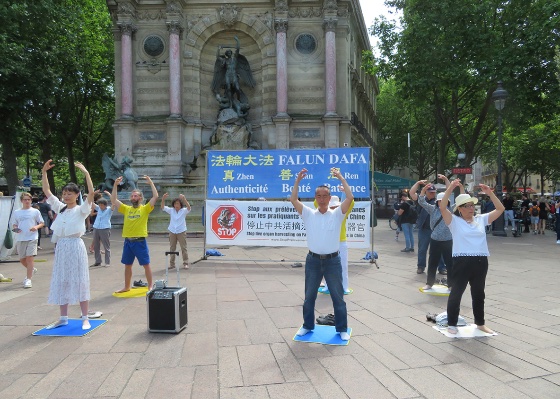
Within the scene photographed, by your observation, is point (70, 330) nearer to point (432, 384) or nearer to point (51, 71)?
point (432, 384)

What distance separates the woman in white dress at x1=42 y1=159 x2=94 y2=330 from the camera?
5824 mm

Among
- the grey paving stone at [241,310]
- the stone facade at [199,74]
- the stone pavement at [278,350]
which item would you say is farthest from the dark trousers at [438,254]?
the stone facade at [199,74]

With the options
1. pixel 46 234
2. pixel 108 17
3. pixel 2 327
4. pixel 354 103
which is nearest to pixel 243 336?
pixel 2 327

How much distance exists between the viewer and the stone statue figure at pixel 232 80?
26719 mm

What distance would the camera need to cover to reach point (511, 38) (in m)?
22.8

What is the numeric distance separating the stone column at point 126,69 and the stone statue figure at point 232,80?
Result: 4919 mm

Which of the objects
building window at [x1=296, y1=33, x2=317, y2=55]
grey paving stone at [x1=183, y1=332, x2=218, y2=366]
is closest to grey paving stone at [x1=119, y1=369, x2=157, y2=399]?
grey paving stone at [x1=183, y1=332, x2=218, y2=366]

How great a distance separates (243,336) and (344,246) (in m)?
2.66

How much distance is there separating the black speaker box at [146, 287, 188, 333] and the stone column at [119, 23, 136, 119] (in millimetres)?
22475

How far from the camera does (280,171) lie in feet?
36.4

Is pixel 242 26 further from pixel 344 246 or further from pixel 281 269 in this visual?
pixel 344 246

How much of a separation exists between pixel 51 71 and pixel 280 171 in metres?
19.7

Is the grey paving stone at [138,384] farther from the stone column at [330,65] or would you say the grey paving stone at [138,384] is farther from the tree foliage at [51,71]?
the stone column at [330,65]

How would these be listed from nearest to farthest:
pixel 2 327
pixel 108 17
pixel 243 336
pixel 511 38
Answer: pixel 243 336
pixel 2 327
pixel 511 38
pixel 108 17
